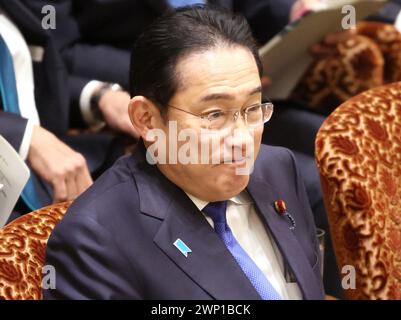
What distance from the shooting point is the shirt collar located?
132 cm

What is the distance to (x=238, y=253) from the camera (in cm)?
131

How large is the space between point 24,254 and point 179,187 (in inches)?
11.0

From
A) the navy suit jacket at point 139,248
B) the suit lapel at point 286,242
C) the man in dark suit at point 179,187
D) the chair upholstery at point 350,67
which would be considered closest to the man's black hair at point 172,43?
the man in dark suit at point 179,187

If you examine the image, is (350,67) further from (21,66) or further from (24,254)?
(24,254)

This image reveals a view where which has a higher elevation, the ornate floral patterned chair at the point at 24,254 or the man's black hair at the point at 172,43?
the man's black hair at the point at 172,43

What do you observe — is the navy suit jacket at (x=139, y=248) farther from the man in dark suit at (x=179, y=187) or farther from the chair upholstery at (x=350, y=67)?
the chair upholstery at (x=350, y=67)

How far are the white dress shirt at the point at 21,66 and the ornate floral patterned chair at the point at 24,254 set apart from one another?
0.61 m

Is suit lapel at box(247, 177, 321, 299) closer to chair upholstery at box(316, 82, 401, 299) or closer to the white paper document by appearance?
chair upholstery at box(316, 82, 401, 299)

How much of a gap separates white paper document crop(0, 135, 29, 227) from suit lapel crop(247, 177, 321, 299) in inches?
17.1

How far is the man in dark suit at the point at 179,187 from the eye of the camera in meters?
1.21

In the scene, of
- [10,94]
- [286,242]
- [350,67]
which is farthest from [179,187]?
[350,67]

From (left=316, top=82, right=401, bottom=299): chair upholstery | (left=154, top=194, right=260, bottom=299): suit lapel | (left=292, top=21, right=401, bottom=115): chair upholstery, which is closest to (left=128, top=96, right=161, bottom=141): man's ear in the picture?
(left=154, top=194, right=260, bottom=299): suit lapel
